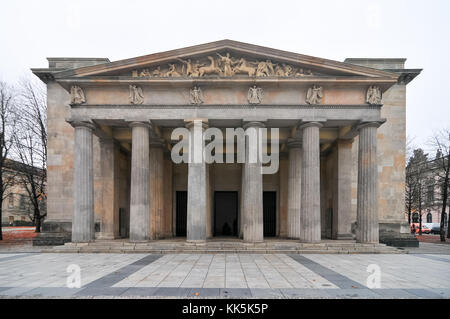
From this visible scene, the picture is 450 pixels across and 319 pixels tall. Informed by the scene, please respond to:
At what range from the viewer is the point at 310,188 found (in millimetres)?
20047

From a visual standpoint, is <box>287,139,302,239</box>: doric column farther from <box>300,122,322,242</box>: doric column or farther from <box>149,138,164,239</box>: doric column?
<box>149,138,164,239</box>: doric column

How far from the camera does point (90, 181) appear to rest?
813 inches

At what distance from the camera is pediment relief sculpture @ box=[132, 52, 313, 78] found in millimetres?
20188

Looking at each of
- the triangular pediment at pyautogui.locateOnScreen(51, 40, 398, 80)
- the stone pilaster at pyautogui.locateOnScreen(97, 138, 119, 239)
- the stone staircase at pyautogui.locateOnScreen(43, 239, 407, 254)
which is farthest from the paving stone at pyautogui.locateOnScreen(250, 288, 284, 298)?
the stone pilaster at pyautogui.locateOnScreen(97, 138, 119, 239)

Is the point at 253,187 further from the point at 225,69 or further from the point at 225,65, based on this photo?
the point at 225,65

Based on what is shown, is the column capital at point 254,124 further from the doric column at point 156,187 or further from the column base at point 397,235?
the column base at point 397,235

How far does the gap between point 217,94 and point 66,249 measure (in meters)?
13.6

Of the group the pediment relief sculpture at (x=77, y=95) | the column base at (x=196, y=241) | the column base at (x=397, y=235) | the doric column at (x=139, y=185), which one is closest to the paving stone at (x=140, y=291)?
the column base at (x=196, y=241)

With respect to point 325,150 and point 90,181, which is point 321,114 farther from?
point 90,181

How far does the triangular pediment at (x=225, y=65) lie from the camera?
65.5 feet

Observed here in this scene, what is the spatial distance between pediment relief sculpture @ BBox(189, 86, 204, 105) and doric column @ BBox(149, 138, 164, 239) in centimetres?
528

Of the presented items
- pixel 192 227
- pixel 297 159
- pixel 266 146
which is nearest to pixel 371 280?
pixel 192 227

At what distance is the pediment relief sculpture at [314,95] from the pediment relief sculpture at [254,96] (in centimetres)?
315

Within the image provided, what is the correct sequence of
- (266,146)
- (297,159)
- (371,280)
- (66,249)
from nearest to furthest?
(371,280) < (66,249) < (297,159) < (266,146)
